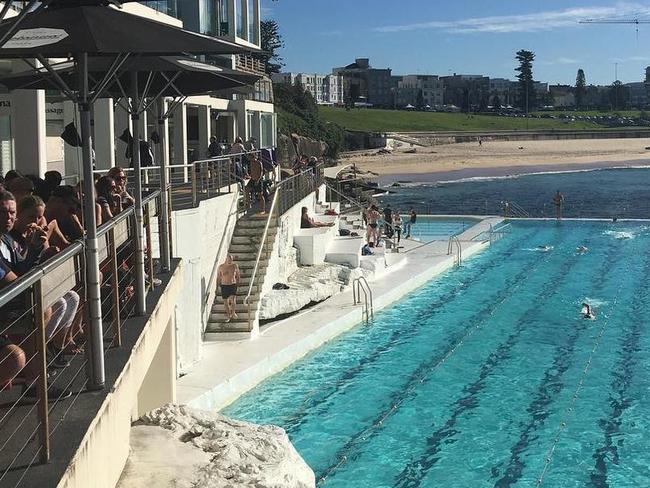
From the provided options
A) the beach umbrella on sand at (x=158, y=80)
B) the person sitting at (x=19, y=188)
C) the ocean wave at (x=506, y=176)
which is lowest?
the ocean wave at (x=506, y=176)

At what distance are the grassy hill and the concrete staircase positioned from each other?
11807 cm

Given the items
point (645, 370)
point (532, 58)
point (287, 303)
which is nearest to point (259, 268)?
point (287, 303)

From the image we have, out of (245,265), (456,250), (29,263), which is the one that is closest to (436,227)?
(456,250)

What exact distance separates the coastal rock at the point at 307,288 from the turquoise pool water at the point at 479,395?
164cm

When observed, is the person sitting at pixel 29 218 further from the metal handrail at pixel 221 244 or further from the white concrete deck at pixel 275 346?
the metal handrail at pixel 221 244

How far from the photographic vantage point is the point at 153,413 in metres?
8.59

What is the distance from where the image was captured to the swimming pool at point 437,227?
34609 mm

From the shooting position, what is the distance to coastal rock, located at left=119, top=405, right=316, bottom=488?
6750mm

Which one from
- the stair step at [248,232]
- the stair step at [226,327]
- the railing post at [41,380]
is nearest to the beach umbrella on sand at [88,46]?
the railing post at [41,380]

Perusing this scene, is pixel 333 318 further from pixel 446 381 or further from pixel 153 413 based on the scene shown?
pixel 153 413

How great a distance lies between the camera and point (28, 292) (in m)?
4.24

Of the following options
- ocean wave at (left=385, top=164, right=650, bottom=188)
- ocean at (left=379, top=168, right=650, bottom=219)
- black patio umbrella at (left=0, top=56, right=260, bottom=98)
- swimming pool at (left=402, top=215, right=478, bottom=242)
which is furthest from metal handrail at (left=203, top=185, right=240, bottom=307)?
ocean wave at (left=385, top=164, right=650, bottom=188)

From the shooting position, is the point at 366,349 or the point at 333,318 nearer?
the point at 366,349

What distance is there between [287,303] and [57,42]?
14.4 metres
